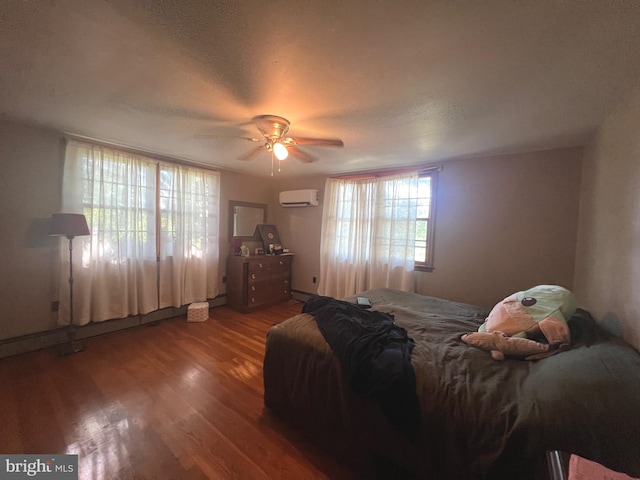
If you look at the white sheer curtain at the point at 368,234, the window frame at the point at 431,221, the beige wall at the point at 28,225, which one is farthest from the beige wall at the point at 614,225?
the beige wall at the point at 28,225

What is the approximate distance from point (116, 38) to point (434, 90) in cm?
177

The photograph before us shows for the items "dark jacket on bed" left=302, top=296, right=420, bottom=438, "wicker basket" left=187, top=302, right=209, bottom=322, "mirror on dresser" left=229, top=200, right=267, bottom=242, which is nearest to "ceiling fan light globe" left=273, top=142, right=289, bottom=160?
"dark jacket on bed" left=302, top=296, right=420, bottom=438

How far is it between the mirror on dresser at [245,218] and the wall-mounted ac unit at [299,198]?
477 mm

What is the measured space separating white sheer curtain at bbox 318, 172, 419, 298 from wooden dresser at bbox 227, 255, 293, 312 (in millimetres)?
768

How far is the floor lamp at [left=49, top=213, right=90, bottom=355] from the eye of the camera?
2344 mm

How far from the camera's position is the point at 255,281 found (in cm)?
389

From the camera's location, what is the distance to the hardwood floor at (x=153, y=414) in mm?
1370

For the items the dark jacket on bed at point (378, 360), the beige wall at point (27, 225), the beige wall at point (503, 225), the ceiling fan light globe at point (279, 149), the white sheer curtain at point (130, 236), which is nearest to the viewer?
the dark jacket on bed at point (378, 360)

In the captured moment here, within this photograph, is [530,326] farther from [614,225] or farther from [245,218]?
[245,218]

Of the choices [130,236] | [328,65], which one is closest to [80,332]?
[130,236]

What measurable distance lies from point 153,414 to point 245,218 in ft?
10.1

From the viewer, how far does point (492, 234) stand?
2789 millimetres

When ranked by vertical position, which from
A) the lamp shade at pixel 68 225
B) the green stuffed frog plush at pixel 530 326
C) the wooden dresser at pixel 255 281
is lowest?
the wooden dresser at pixel 255 281

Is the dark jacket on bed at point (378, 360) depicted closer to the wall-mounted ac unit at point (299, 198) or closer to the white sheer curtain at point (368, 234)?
the white sheer curtain at point (368, 234)
